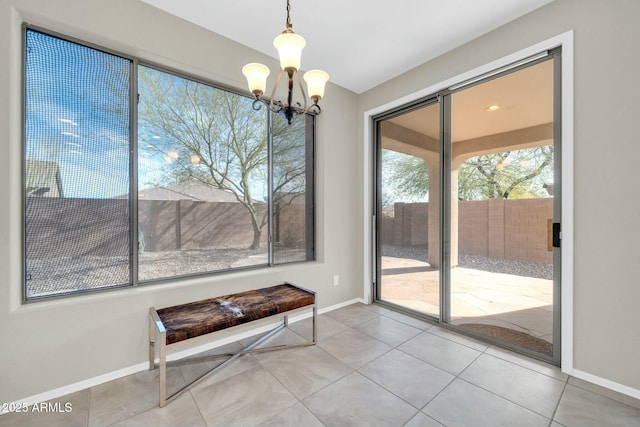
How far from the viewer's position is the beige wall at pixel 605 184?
1.71m

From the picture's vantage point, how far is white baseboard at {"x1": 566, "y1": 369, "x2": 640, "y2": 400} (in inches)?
67.0

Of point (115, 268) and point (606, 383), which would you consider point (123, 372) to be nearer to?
point (115, 268)

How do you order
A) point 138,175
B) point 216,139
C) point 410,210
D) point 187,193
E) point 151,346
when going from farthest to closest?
point 410,210 → point 216,139 → point 187,193 → point 138,175 → point 151,346

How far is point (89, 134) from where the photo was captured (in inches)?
76.3

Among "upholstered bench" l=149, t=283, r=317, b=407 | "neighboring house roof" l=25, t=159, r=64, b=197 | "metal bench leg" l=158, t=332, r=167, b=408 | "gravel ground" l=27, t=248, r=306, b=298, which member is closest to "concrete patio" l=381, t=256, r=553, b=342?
"upholstered bench" l=149, t=283, r=317, b=407

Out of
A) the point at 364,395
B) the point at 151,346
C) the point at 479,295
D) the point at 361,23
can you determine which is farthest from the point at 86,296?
the point at 479,295

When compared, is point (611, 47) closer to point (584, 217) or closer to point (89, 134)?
point (584, 217)

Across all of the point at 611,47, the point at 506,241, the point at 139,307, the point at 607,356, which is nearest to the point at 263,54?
the point at 139,307

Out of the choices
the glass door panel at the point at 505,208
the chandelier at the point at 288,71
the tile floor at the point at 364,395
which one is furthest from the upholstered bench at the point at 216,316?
the glass door panel at the point at 505,208

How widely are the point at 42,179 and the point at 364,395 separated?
8.50ft

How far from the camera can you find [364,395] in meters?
1.73

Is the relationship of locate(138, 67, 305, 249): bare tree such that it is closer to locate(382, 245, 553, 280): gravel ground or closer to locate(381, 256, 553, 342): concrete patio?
locate(381, 256, 553, 342): concrete patio

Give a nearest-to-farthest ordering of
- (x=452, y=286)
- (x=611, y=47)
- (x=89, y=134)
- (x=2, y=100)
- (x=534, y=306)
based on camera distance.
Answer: (x=2, y=100) → (x=611, y=47) → (x=89, y=134) → (x=534, y=306) → (x=452, y=286)

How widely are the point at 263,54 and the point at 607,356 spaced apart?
3.78m
